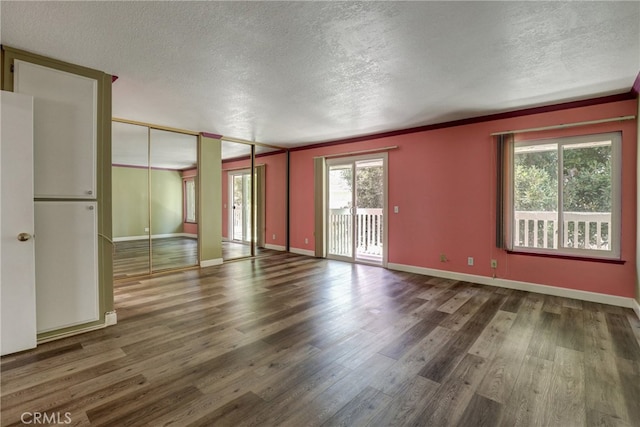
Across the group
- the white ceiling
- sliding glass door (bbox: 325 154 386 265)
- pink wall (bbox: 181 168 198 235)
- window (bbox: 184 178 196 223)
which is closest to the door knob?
the white ceiling

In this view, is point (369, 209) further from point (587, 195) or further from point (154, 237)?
point (154, 237)

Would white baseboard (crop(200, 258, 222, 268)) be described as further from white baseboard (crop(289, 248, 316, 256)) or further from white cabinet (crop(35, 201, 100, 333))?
white cabinet (crop(35, 201, 100, 333))

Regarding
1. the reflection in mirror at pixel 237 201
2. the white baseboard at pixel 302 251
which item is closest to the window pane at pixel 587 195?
the white baseboard at pixel 302 251

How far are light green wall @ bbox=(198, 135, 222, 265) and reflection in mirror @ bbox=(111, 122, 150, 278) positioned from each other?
86 centimetres

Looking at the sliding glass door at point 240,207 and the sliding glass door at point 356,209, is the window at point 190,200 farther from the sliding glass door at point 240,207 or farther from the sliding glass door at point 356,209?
the sliding glass door at point 356,209

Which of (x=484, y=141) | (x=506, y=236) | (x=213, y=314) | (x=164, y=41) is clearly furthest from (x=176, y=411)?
(x=484, y=141)

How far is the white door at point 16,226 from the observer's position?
2240 mm

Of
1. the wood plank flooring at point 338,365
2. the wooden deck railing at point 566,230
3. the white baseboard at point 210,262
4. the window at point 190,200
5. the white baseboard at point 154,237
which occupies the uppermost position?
the window at point 190,200

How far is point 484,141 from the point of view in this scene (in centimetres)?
429

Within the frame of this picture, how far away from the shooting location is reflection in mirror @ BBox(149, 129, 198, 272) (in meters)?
5.41

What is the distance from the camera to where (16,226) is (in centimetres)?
229

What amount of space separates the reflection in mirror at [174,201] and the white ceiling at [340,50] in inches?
68.8

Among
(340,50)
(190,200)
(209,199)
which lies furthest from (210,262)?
(340,50)

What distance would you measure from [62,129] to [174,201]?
10.8ft
